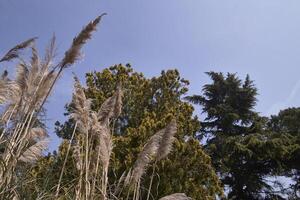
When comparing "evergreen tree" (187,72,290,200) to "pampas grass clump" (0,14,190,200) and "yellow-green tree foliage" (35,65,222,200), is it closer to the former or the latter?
"yellow-green tree foliage" (35,65,222,200)

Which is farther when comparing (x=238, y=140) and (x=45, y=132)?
(x=238, y=140)

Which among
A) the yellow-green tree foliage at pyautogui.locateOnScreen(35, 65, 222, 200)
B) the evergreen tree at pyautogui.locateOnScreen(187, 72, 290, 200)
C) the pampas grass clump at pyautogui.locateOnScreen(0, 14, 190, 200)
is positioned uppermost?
the evergreen tree at pyautogui.locateOnScreen(187, 72, 290, 200)

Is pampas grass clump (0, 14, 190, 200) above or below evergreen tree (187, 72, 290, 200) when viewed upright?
below

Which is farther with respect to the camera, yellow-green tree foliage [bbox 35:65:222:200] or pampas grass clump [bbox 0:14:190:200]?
yellow-green tree foliage [bbox 35:65:222:200]

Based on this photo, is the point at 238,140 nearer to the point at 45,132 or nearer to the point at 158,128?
the point at 158,128

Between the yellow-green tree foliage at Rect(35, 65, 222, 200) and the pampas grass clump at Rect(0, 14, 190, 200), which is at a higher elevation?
the yellow-green tree foliage at Rect(35, 65, 222, 200)

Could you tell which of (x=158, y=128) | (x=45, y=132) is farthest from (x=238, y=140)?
(x=45, y=132)

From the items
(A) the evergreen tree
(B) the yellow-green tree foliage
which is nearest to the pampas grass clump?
(B) the yellow-green tree foliage

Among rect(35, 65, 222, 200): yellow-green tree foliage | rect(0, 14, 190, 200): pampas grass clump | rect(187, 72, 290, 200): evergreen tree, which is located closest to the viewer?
rect(0, 14, 190, 200): pampas grass clump

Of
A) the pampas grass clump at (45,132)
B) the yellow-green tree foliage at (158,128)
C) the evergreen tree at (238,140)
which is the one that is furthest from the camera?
the evergreen tree at (238,140)

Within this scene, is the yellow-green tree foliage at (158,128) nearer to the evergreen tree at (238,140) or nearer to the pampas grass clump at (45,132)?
the pampas grass clump at (45,132)

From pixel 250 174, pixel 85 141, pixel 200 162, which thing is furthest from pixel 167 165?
pixel 250 174

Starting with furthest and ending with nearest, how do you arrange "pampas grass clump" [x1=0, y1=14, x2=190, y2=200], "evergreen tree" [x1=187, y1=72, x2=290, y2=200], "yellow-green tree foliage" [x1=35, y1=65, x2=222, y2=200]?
"evergreen tree" [x1=187, y1=72, x2=290, y2=200], "yellow-green tree foliage" [x1=35, y1=65, x2=222, y2=200], "pampas grass clump" [x1=0, y1=14, x2=190, y2=200]

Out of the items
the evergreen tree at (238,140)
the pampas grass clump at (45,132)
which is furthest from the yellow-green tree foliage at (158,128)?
the evergreen tree at (238,140)
